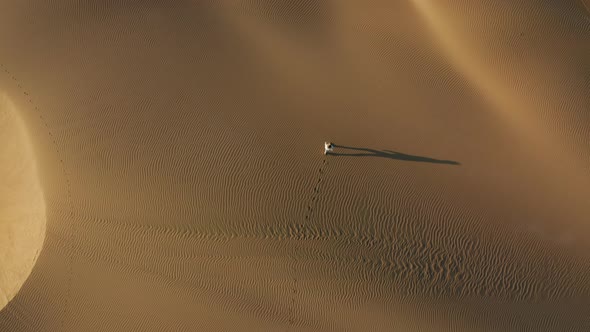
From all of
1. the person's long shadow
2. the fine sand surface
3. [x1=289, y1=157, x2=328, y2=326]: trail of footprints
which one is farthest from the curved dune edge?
the person's long shadow

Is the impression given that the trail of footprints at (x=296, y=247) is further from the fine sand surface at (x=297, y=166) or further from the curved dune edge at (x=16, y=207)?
the curved dune edge at (x=16, y=207)

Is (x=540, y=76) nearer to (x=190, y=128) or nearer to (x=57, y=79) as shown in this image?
(x=190, y=128)

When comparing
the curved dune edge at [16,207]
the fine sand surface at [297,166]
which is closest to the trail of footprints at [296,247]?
the fine sand surface at [297,166]

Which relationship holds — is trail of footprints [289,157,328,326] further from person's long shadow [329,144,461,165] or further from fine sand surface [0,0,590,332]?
person's long shadow [329,144,461,165]

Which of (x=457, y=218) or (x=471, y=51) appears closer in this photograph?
(x=457, y=218)

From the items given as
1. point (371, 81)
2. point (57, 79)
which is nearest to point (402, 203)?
point (371, 81)

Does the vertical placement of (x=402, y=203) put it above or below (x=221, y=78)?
below
